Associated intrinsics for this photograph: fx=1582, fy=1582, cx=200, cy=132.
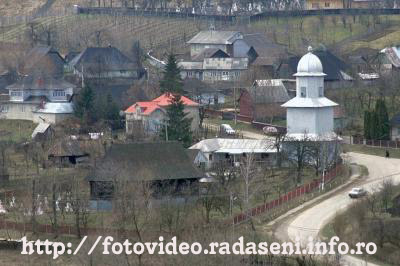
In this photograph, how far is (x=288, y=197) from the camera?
38.8 m

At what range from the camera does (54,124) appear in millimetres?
50531

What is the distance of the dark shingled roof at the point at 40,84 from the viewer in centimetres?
5406

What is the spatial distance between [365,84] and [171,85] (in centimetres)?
755

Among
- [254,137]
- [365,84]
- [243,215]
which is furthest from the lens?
[365,84]

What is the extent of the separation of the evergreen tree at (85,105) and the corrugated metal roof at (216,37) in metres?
12.9

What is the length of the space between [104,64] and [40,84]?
5.28 m

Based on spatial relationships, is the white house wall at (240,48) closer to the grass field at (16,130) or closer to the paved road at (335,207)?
the grass field at (16,130)

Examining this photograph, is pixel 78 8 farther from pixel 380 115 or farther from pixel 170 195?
pixel 170 195

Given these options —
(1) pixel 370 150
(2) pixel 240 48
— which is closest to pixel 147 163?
(1) pixel 370 150

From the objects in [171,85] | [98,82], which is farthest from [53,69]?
[171,85]

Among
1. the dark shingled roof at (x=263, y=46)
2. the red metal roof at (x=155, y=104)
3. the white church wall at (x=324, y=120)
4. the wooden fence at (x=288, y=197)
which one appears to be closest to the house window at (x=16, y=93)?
the red metal roof at (x=155, y=104)

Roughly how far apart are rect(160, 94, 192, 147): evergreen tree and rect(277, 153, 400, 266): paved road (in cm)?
473

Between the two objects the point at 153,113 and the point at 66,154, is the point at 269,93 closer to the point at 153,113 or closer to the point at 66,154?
the point at 153,113

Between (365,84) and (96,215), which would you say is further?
(365,84)
